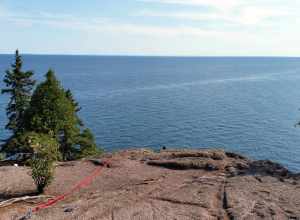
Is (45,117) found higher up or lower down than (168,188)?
higher up

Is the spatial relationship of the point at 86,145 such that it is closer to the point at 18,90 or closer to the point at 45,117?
the point at 45,117

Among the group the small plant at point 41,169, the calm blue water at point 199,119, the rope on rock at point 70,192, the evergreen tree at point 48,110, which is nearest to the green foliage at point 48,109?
the evergreen tree at point 48,110

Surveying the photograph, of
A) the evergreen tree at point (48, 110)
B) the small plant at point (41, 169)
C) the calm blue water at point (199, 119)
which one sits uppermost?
the evergreen tree at point (48, 110)

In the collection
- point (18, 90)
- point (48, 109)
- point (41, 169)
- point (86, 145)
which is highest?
point (18, 90)

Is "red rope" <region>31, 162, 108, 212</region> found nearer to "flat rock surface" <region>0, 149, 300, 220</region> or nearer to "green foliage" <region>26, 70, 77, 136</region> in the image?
"flat rock surface" <region>0, 149, 300, 220</region>

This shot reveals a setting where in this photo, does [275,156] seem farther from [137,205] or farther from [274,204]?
[137,205]

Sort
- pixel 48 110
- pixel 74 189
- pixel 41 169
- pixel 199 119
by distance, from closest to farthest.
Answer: pixel 41 169 → pixel 74 189 → pixel 48 110 → pixel 199 119

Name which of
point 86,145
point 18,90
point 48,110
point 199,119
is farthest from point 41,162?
point 199,119

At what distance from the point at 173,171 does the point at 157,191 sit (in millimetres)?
6960

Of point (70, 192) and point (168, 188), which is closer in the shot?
point (168, 188)

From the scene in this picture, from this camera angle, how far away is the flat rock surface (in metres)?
21.6

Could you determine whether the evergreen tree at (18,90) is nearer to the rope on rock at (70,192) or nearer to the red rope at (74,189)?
the rope on rock at (70,192)

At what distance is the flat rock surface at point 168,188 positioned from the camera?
2164cm

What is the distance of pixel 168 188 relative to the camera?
87.7ft
